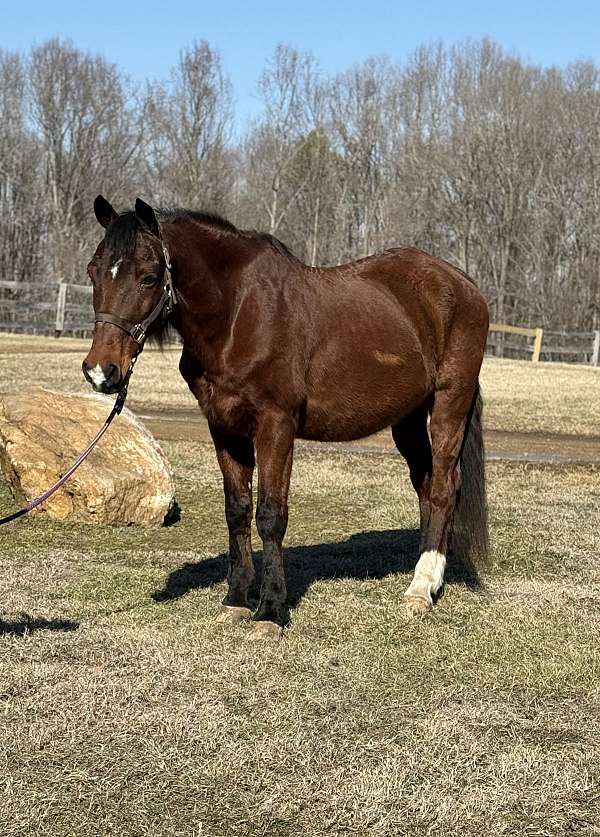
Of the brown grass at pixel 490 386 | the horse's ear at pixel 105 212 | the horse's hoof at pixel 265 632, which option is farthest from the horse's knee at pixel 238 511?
the brown grass at pixel 490 386

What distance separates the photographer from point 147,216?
4.81 meters

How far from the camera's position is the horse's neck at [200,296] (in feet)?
17.0

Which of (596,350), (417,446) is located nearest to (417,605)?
(417,446)

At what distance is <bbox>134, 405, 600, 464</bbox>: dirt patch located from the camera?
42.8ft

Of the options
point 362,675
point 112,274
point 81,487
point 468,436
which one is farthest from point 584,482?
point 112,274

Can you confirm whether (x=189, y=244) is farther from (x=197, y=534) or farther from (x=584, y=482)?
(x=584, y=482)

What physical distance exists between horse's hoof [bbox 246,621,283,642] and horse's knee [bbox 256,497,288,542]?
51 centimetres

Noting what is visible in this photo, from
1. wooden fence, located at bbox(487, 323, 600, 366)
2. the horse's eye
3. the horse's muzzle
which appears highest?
wooden fence, located at bbox(487, 323, 600, 366)

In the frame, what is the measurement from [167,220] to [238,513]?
5.95ft

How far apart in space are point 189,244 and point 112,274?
671mm

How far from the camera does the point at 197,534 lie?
782 centimetres

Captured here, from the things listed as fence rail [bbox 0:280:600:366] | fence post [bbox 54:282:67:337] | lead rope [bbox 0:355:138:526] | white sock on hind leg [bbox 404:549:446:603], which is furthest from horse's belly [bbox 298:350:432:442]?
fence post [bbox 54:282:67:337]

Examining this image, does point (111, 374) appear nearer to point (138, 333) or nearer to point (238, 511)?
point (138, 333)

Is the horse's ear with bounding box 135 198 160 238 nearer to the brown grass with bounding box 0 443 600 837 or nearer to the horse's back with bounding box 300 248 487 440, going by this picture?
the horse's back with bounding box 300 248 487 440
